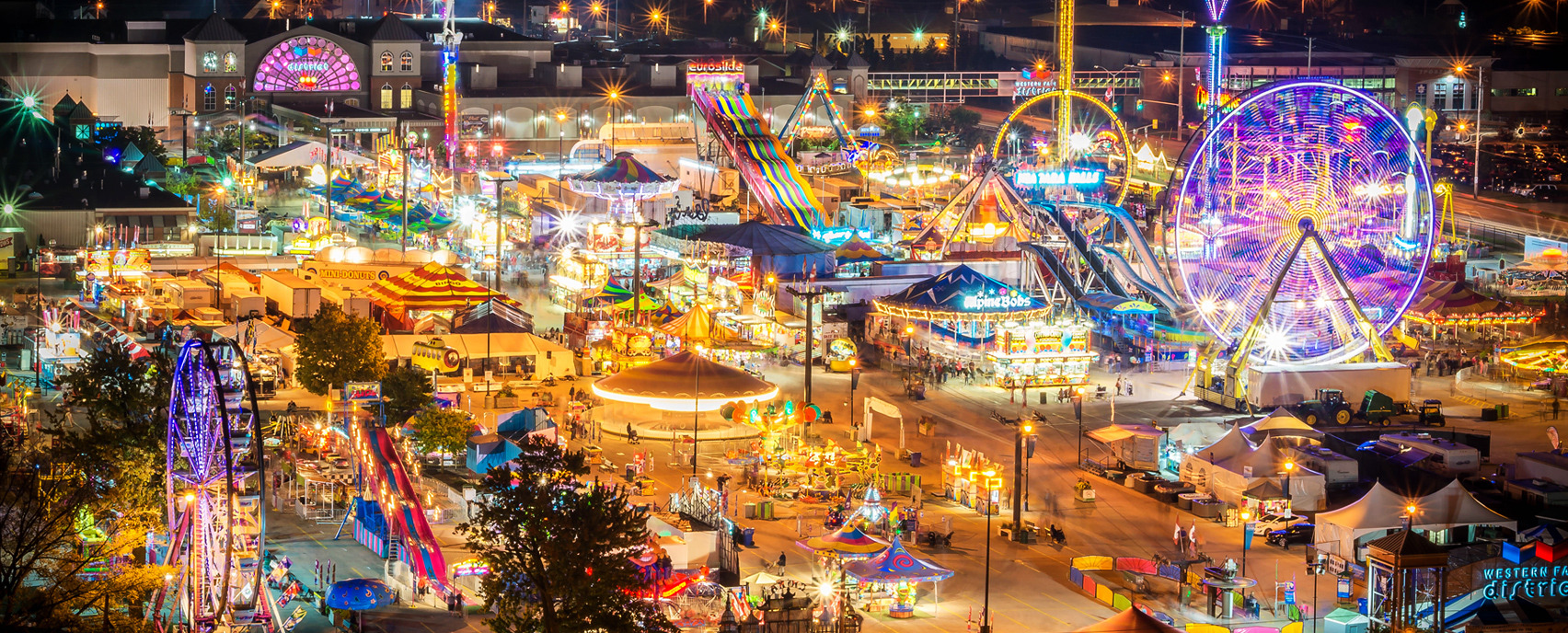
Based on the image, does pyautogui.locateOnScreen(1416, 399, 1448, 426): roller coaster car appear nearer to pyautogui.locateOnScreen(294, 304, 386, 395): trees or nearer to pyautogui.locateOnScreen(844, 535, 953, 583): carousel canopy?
pyautogui.locateOnScreen(844, 535, 953, 583): carousel canopy

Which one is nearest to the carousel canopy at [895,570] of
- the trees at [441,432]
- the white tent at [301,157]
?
the trees at [441,432]

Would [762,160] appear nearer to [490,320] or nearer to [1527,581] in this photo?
[490,320]

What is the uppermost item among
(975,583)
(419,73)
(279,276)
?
(419,73)

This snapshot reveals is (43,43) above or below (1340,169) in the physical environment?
above

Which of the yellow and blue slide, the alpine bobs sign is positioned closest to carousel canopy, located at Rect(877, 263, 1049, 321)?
the yellow and blue slide

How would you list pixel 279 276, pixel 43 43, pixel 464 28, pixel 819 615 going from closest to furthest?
pixel 819 615, pixel 279 276, pixel 43 43, pixel 464 28

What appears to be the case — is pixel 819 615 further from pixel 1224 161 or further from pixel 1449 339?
pixel 1449 339

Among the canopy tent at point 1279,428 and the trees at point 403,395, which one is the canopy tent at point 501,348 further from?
the canopy tent at point 1279,428

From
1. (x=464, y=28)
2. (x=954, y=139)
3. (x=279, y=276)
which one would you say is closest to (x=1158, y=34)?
(x=954, y=139)
